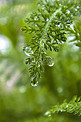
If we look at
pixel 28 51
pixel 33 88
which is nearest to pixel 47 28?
pixel 28 51

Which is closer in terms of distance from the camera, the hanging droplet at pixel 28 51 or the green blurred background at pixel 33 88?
the hanging droplet at pixel 28 51

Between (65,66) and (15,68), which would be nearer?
(65,66)

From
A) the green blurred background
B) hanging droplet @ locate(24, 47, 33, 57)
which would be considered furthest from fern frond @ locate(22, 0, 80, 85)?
the green blurred background

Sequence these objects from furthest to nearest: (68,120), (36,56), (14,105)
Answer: (14,105), (68,120), (36,56)

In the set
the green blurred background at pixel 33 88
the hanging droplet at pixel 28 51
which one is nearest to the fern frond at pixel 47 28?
the hanging droplet at pixel 28 51

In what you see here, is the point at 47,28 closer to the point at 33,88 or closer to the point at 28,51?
the point at 28,51

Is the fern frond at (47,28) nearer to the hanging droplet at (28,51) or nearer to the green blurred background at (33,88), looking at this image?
the hanging droplet at (28,51)

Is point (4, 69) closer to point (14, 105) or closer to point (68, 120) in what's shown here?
point (14, 105)

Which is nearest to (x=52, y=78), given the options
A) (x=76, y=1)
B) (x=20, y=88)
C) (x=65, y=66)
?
(x=65, y=66)

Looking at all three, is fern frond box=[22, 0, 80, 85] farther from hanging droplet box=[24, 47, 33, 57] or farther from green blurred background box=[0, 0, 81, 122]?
green blurred background box=[0, 0, 81, 122]
